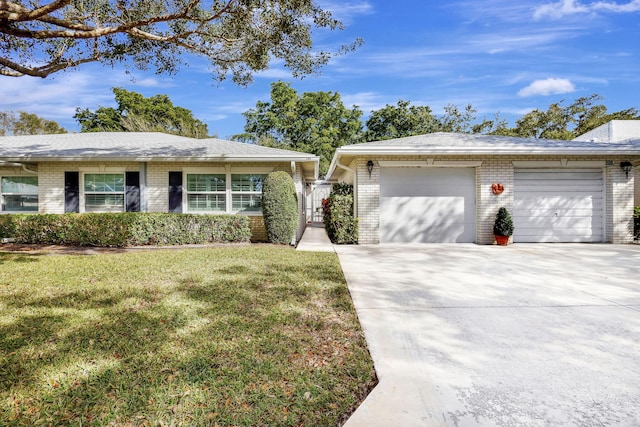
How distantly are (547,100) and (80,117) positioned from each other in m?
42.9

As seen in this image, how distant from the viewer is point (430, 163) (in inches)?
395

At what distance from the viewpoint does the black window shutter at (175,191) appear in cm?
1062

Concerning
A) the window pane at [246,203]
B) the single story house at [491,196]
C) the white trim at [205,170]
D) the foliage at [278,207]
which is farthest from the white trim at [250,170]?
the single story house at [491,196]

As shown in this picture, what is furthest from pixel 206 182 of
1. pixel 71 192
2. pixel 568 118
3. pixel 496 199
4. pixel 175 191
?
pixel 568 118

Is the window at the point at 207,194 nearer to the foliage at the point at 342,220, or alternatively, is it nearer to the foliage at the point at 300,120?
the foliage at the point at 342,220

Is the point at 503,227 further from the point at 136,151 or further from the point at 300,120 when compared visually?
the point at 300,120

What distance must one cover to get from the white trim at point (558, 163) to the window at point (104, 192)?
490 inches

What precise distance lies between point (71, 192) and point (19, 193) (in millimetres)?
1999

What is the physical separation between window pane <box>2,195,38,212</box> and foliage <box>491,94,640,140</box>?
3116cm

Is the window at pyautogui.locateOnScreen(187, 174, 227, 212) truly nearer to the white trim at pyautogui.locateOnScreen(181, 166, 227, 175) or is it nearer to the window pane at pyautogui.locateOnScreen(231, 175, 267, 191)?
the white trim at pyautogui.locateOnScreen(181, 166, 227, 175)

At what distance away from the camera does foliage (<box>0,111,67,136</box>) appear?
105ft

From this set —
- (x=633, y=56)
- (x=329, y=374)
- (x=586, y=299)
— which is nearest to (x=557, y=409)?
(x=329, y=374)

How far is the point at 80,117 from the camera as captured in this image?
33312 millimetres

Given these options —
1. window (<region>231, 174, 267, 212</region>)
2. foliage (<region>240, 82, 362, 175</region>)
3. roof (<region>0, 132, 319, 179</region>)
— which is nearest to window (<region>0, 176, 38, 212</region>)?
roof (<region>0, 132, 319, 179</region>)
